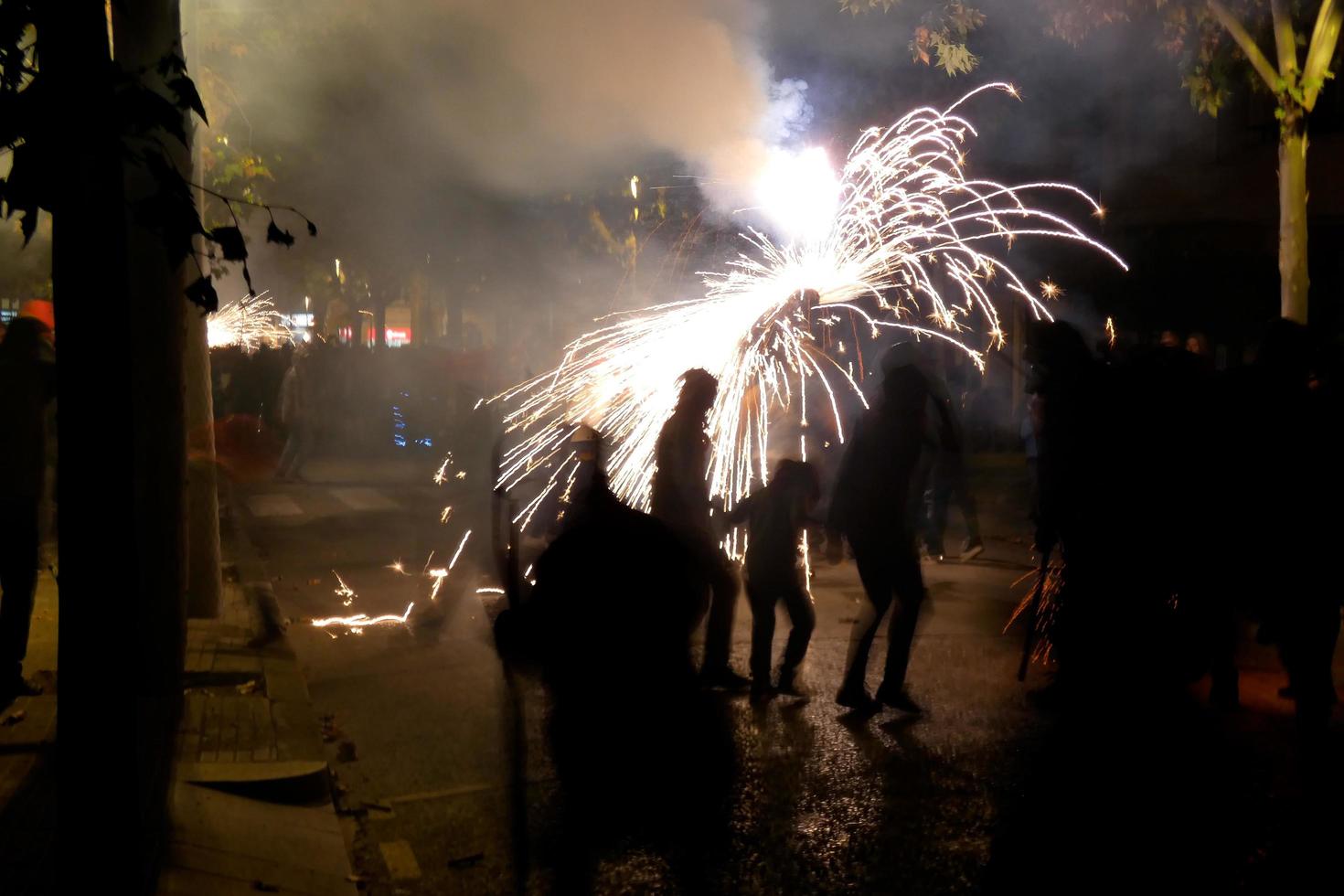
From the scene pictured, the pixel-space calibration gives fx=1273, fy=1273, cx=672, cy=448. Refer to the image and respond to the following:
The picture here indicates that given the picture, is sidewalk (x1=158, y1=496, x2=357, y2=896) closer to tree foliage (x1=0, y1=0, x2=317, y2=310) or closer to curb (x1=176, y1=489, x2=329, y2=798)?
curb (x1=176, y1=489, x2=329, y2=798)

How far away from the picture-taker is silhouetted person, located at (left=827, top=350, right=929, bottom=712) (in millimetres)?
6336

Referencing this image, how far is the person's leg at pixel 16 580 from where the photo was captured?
19.2 ft

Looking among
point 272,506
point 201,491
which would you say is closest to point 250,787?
point 201,491

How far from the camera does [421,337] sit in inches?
1961

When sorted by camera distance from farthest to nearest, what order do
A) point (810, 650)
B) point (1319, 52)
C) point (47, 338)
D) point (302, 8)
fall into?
point (302, 8), point (1319, 52), point (810, 650), point (47, 338)

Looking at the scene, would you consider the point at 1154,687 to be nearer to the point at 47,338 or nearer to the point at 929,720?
the point at 929,720

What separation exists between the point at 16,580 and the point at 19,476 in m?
0.48

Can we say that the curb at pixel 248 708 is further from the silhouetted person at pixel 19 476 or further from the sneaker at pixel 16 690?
the silhouetted person at pixel 19 476

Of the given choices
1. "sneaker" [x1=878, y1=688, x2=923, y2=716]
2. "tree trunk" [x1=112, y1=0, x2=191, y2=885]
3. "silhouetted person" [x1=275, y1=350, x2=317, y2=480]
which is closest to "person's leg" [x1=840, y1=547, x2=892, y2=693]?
"sneaker" [x1=878, y1=688, x2=923, y2=716]

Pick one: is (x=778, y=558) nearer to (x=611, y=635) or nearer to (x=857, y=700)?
(x=857, y=700)

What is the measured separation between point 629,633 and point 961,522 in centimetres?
1047

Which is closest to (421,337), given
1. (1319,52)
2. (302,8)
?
(302,8)

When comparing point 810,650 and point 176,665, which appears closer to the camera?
point 176,665

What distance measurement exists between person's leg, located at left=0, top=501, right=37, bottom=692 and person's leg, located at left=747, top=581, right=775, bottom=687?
3.49 metres
